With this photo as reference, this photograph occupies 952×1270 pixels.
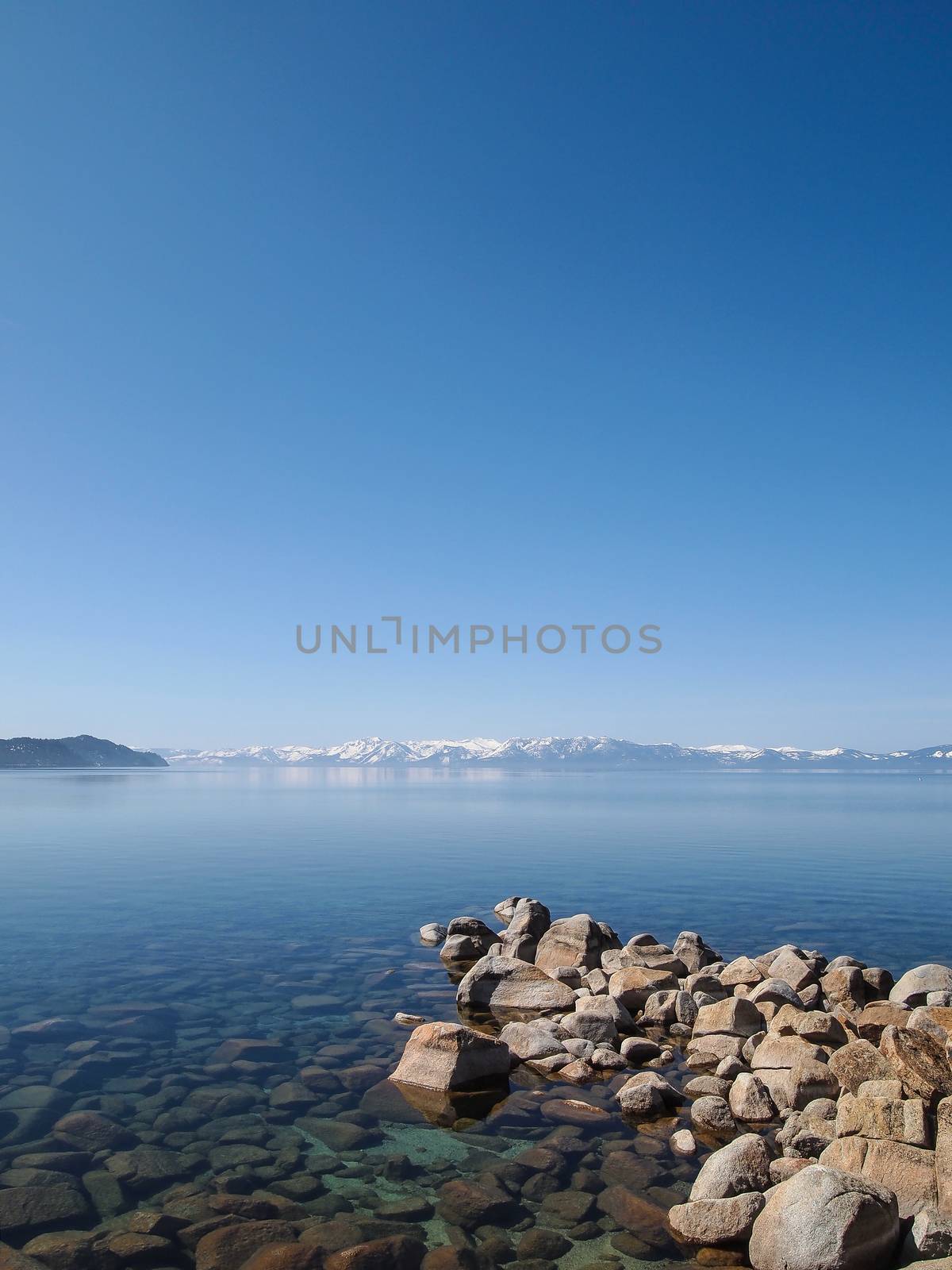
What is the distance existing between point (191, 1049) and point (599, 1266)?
9.41m

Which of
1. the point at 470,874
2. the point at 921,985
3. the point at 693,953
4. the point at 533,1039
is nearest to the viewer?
the point at 533,1039

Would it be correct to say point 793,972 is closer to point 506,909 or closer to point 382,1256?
point 382,1256

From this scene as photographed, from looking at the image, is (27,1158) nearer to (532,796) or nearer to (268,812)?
(268,812)

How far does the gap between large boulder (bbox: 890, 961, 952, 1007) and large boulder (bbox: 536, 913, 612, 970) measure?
6889 millimetres

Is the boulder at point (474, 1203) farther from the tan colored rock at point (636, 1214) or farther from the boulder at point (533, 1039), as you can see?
the boulder at point (533, 1039)

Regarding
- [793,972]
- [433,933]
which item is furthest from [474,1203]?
[433,933]

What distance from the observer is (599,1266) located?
8930 mm

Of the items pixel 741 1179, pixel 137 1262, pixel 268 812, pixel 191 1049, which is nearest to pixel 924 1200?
pixel 741 1179

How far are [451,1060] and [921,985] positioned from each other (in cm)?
1008

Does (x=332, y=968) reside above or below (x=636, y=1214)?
below

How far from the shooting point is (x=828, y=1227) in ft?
27.8

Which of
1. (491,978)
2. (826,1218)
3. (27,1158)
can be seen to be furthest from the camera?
(491,978)

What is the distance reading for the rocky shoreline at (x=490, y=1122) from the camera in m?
9.08

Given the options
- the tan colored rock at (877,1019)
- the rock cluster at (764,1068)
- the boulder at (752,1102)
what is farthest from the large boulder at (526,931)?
the boulder at (752,1102)
